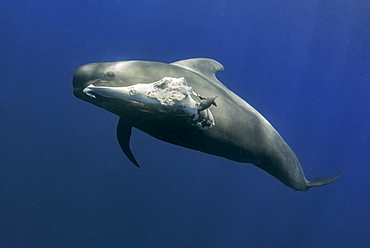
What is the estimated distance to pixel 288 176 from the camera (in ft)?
21.5

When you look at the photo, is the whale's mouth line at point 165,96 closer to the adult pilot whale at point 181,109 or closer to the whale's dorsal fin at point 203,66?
the adult pilot whale at point 181,109

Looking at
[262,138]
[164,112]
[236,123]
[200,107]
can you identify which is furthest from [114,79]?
[262,138]

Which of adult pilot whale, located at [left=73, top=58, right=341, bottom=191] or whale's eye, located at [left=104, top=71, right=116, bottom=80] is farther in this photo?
whale's eye, located at [left=104, top=71, right=116, bottom=80]

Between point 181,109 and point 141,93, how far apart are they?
20.3 inches

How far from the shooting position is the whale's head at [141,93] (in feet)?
12.3

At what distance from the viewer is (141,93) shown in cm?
379

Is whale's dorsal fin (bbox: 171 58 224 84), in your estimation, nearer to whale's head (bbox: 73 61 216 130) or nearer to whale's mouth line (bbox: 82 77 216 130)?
whale's head (bbox: 73 61 216 130)

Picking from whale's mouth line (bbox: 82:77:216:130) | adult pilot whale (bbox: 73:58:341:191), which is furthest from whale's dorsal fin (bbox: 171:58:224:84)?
whale's mouth line (bbox: 82:77:216:130)

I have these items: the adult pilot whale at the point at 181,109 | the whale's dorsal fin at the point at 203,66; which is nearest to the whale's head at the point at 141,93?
the adult pilot whale at the point at 181,109

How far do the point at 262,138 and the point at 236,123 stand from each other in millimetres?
815

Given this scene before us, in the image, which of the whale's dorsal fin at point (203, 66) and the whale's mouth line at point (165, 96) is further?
the whale's dorsal fin at point (203, 66)

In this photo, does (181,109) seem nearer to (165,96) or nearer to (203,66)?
(165,96)

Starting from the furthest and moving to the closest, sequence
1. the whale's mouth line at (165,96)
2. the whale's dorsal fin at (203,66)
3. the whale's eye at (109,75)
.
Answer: the whale's dorsal fin at (203,66) < the whale's eye at (109,75) < the whale's mouth line at (165,96)

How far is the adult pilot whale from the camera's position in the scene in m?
3.82
